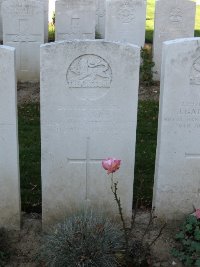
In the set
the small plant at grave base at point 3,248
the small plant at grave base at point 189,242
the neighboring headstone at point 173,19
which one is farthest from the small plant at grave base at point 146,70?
the small plant at grave base at point 3,248

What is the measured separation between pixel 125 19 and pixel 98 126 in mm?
5557

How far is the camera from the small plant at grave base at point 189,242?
423 centimetres

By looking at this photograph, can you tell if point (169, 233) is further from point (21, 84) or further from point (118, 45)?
point (21, 84)

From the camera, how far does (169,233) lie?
4730 millimetres

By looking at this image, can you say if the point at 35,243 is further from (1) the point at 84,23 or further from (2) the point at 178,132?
(1) the point at 84,23

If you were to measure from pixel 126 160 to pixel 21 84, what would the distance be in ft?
18.7

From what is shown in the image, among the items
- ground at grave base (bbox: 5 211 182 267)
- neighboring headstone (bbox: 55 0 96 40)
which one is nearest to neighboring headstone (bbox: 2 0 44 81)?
neighboring headstone (bbox: 55 0 96 40)

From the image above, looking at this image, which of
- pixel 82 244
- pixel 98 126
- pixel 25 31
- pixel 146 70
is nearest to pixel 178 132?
pixel 98 126

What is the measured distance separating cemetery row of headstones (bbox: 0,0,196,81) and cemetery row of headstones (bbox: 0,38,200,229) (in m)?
5.33

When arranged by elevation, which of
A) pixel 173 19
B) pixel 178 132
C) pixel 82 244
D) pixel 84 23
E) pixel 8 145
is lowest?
pixel 82 244

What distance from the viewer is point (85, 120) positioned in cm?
448

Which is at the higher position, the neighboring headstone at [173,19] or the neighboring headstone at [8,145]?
the neighboring headstone at [173,19]

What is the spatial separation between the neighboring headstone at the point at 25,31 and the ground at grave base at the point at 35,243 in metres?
5.40

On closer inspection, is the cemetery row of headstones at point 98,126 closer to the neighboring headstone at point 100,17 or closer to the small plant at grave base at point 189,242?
the small plant at grave base at point 189,242
